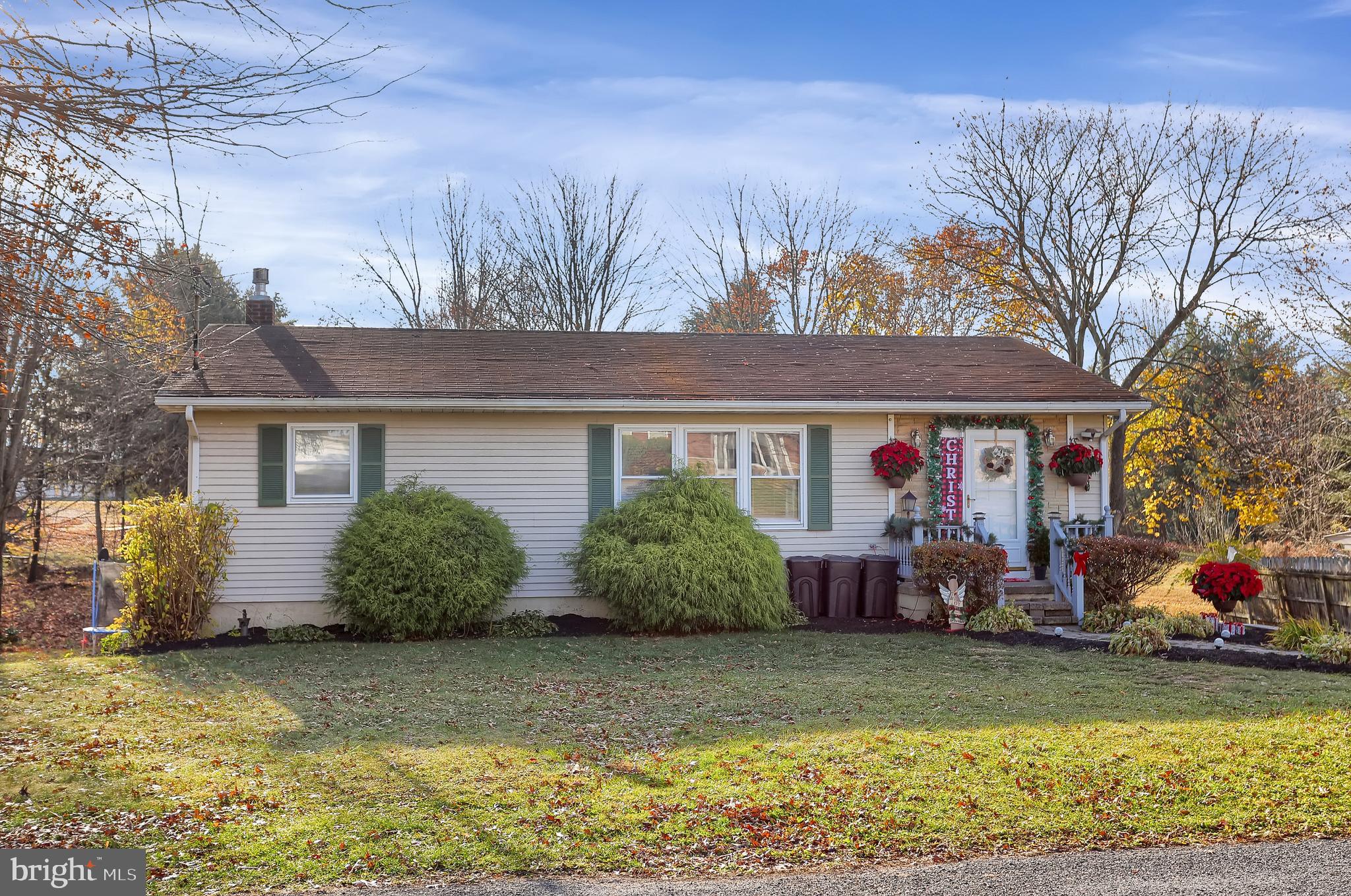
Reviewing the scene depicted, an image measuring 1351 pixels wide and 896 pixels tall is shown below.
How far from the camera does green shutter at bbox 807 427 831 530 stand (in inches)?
525

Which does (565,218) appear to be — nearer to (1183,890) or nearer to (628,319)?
(628,319)

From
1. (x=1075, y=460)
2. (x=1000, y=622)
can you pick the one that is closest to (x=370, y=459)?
(x=1000, y=622)

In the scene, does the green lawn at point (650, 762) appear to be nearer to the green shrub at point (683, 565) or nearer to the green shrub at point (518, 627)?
the green shrub at point (683, 565)

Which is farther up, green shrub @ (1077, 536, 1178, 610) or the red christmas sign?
the red christmas sign

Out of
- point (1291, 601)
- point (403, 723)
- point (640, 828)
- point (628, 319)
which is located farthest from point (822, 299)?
point (640, 828)

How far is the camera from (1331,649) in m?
9.61

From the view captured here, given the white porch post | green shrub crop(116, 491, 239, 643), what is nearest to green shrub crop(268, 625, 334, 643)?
Answer: green shrub crop(116, 491, 239, 643)

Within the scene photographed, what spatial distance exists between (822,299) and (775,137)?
863cm

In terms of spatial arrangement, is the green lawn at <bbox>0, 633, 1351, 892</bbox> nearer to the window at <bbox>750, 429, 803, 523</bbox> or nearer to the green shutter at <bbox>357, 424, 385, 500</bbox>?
the green shutter at <bbox>357, 424, 385, 500</bbox>

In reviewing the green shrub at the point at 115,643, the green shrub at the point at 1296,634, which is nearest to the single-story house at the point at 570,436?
the green shrub at the point at 115,643

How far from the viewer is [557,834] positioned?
484cm

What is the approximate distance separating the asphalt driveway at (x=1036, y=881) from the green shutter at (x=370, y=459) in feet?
28.4

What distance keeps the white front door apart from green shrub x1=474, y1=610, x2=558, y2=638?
5.74 metres

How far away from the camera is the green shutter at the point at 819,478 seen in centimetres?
1334
